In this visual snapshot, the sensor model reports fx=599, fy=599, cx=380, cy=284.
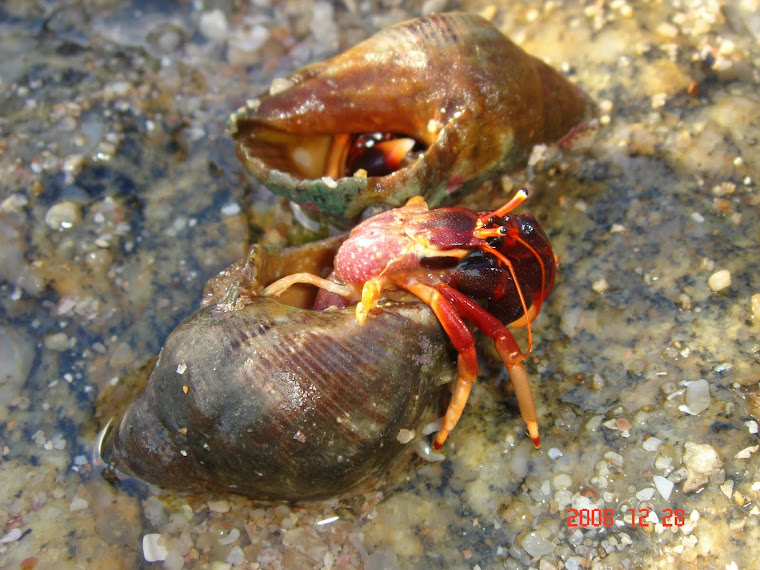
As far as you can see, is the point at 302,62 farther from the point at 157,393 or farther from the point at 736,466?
the point at 736,466

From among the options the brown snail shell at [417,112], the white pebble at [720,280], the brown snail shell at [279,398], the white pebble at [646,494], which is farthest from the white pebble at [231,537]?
the white pebble at [720,280]

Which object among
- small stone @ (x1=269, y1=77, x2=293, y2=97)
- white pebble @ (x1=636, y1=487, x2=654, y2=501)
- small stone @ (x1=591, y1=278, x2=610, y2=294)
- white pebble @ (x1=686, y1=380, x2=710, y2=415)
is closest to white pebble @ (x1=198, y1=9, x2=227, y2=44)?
small stone @ (x1=269, y1=77, x2=293, y2=97)

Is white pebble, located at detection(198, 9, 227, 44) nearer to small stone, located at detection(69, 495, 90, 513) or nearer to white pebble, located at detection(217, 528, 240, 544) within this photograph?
small stone, located at detection(69, 495, 90, 513)

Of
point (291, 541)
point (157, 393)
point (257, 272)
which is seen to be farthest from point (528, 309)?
point (157, 393)

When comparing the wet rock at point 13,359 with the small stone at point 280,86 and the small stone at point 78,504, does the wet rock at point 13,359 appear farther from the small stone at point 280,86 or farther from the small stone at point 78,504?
the small stone at point 280,86

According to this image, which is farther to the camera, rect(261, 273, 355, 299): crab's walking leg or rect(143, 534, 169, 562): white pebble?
rect(261, 273, 355, 299): crab's walking leg
